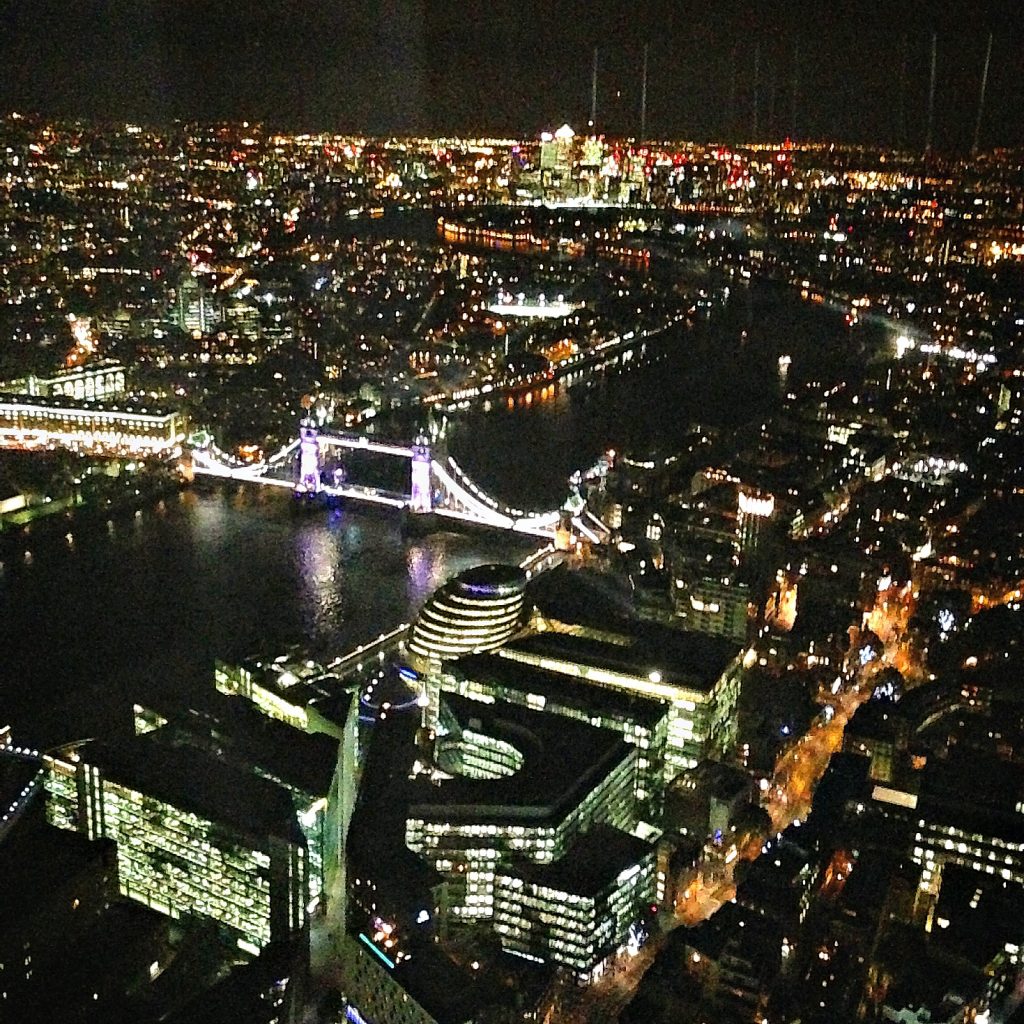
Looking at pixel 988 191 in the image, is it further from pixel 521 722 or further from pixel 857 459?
pixel 521 722

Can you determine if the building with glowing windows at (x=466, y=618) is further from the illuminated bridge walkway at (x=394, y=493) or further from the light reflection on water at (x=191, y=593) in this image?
the illuminated bridge walkway at (x=394, y=493)

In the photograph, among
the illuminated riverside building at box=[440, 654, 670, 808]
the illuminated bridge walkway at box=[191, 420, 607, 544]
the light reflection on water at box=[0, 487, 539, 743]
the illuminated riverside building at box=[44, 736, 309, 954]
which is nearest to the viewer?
the illuminated riverside building at box=[44, 736, 309, 954]

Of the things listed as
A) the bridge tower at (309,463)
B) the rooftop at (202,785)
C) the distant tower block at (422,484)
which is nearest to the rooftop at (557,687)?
the rooftop at (202,785)

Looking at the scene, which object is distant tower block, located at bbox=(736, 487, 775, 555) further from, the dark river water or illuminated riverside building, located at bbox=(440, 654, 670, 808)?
illuminated riverside building, located at bbox=(440, 654, 670, 808)

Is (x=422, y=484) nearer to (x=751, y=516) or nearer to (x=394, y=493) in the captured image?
(x=394, y=493)

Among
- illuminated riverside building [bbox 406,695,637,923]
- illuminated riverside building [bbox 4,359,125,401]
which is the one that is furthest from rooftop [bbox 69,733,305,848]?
illuminated riverside building [bbox 4,359,125,401]

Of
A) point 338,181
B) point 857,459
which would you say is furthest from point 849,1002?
point 338,181
